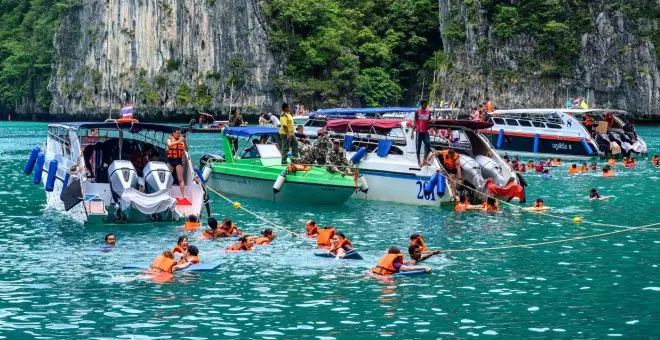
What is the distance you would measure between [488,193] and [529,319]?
16.0 m

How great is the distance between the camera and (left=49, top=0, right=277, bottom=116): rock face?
109062 millimetres

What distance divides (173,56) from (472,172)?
81481mm

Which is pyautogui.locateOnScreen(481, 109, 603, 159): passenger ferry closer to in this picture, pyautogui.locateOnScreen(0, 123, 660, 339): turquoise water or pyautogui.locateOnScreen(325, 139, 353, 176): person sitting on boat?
pyautogui.locateOnScreen(325, 139, 353, 176): person sitting on boat

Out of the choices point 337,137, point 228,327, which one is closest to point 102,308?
point 228,327

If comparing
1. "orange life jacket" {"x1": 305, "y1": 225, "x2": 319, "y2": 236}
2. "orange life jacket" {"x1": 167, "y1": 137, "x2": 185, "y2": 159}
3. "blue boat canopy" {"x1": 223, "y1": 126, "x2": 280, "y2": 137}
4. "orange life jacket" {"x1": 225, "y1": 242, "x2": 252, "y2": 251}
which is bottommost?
"orange life jacket" {"x1": 225, "y1": 242, "x2": 252, "y2": 251}

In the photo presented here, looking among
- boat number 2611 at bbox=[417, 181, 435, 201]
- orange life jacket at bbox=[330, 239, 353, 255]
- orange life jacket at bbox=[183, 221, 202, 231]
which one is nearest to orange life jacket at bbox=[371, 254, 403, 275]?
orange life jacket at bbox=[330, 239, 353, 255]

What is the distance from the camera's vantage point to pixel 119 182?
3062 cm

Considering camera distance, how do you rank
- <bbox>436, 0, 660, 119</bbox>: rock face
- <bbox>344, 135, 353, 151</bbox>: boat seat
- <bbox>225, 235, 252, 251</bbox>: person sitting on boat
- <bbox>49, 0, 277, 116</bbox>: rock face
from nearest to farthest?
<bbox>225, 235, 252, 251</bbox>: person sitting on boat, <bbox>344, 135, 353, 151</bbox>: boat seat, <bbox>436, 0, 660, 119</bbox>: rock face, <bbox>49, 0, 277, 116</bbox>: rock face

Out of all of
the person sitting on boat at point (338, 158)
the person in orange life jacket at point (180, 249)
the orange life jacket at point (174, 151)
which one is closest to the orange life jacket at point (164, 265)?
the person in orange life jacket at point (180, 249)

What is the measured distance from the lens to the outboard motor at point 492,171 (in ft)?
117

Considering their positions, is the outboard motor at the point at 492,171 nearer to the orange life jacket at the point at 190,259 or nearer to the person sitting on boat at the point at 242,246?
the person sitting on boat at the point at 242,246

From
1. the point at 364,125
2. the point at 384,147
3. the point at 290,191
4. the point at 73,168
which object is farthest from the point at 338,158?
the point at 73,168

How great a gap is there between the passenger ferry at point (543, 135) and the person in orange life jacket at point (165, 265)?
1488 inches

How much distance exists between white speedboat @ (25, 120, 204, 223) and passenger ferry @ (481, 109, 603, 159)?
95.5 feet
